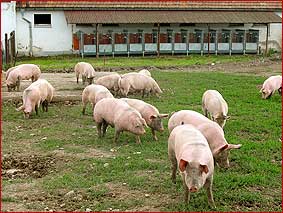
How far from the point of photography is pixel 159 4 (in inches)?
1256

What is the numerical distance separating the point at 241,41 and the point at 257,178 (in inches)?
978

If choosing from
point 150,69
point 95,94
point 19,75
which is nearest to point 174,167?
point 95,94

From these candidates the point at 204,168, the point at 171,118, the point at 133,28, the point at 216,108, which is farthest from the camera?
the point at 133,28

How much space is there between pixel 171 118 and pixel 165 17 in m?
22.6

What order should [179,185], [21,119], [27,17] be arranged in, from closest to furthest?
[179,185]
[21,119]
[27,17]

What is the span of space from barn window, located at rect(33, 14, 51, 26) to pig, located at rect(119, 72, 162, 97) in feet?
55.9

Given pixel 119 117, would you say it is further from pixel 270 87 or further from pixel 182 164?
pixel 270 87

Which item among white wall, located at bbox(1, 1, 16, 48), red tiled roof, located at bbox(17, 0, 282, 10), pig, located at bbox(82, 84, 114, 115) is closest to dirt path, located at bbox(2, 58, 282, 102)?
pig, located at bbox(82, 84, 114, 115)

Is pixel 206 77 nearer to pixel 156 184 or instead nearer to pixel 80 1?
pixel 156 184

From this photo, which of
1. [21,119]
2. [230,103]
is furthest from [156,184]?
[230,103]

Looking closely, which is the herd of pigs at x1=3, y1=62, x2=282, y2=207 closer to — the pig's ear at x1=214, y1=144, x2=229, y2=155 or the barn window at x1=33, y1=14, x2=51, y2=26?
the pig's ear at x1=214, y1=144, x2=229, y2=155

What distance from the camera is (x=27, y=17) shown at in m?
29.8

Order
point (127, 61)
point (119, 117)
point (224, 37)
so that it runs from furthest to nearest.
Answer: point (224, 37)
point (127, 61)
point (119, 117)

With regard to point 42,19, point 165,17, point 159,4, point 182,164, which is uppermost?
point 159,4
